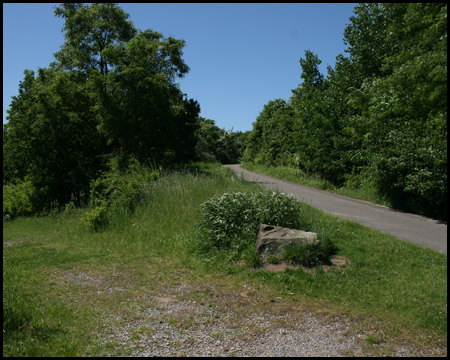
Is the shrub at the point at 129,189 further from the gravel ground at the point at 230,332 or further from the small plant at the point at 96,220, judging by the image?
the gravel ground at the point at 230,332

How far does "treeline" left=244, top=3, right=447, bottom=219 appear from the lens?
7.30 m

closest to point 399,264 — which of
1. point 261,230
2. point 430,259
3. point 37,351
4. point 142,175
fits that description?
point 430,259

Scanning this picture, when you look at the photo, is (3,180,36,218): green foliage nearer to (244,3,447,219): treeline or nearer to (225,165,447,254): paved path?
(225,165,447,254): paved path

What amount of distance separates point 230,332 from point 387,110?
9.65 meters

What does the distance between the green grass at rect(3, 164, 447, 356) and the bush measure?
430 millimetres

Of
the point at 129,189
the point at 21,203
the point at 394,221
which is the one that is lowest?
the point at 21,203

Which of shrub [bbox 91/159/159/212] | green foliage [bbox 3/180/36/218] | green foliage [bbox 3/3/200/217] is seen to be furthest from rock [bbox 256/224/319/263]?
green foliage [bbox 3/180/36/218]

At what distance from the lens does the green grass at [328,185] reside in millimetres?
14170

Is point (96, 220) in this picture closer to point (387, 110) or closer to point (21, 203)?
point (387, 110)

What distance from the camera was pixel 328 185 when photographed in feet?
59.8

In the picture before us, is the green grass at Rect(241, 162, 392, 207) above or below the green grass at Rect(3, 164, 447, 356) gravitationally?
above

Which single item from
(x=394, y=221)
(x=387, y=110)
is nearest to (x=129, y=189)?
(x=394, y=221)

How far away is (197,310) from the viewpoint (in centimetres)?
497

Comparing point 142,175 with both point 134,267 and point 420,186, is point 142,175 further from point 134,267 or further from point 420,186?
point 420,186
